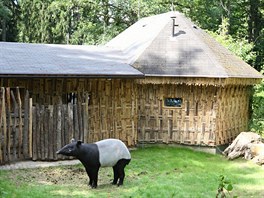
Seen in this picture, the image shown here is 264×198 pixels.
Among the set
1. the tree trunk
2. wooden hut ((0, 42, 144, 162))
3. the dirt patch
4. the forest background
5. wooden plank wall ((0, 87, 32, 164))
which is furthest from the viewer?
the tree trunk

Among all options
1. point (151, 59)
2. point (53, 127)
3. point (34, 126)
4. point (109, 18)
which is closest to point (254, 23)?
point (109, 18)

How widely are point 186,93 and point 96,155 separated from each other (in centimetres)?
651

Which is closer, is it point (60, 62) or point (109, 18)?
point (60, 62)

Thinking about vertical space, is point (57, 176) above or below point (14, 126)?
below

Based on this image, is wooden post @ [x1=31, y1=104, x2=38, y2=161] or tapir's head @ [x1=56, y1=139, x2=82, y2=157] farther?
wooden post @ [x1=31, y1=104, x2=38, y2=161]

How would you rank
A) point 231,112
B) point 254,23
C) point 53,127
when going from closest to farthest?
point 53,127
point 231,112
point 254,23

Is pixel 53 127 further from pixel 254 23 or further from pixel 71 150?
pixel 254 23

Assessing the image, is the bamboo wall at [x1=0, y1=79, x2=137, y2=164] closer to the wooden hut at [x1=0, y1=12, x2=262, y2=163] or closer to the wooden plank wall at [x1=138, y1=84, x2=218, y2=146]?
the wooden hut at [x1=0, y1=12, x2=262, y2=163]

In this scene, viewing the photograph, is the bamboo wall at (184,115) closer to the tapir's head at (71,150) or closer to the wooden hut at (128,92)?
the wooden hut at (128,92)

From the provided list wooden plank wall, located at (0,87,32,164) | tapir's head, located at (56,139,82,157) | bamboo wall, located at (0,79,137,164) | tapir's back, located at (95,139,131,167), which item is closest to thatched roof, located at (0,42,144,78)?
bamboo wall, located at (0,79,137,164)

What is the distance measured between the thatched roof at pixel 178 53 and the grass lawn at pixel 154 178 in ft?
9.76

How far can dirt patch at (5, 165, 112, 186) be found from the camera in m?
10.3

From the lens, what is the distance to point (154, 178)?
1123 cm

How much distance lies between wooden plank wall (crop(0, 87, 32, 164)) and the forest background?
55.2ft
